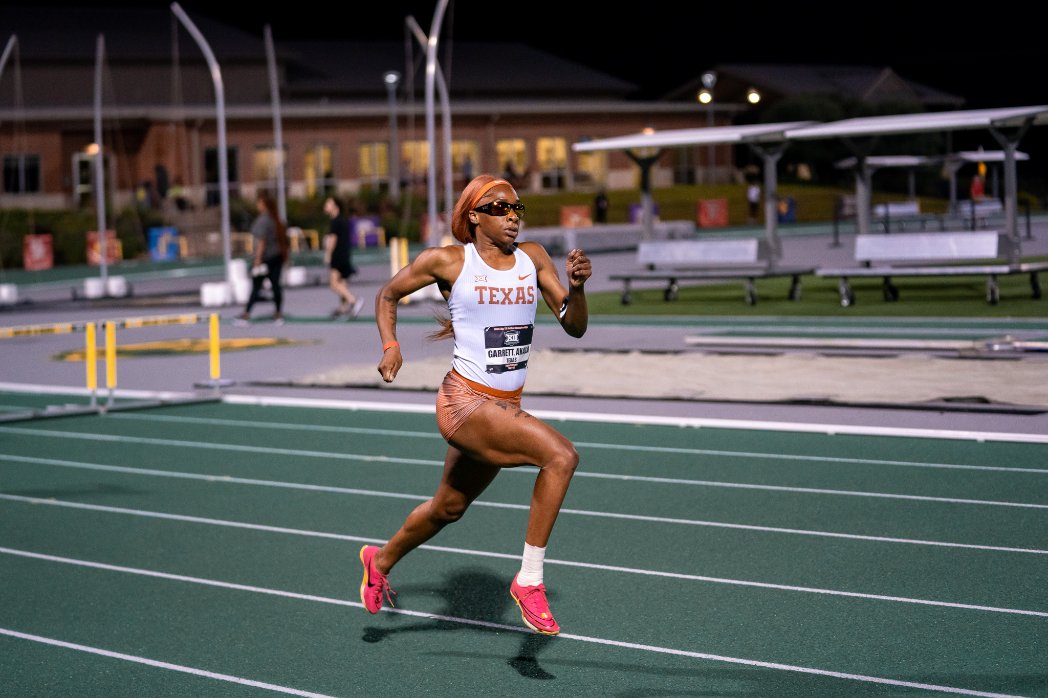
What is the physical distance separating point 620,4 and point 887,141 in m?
41.0

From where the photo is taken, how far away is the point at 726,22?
112 metres

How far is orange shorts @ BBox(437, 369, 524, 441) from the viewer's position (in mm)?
6449

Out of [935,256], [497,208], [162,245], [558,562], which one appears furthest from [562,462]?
[162,245]

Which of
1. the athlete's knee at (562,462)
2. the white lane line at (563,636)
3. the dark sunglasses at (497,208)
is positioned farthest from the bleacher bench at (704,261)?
the athlete's knee at (562,462)

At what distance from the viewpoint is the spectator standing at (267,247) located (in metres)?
23.6

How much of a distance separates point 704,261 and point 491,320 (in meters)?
20.6

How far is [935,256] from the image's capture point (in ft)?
80.0

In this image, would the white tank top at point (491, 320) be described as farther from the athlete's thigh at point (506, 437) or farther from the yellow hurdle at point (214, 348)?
the yellow hurdle at point (214, 348)

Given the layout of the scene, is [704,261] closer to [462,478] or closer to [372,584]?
[372,584]

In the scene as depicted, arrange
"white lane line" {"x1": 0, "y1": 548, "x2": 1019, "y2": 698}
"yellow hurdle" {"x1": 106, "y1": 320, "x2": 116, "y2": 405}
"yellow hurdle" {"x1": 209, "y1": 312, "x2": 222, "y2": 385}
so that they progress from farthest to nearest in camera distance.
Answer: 1. "yellow hurdle" {"x1": 209, "y1": 312, "x2": 222, "y2": 385}
2. "yellow hurdle" {"x1": 106, "y1": 320, "x2": 116, "y2": 405}
3. "white lane line" {"x1": 0, "y1": 548, "x2": 1019, "y2": 698}

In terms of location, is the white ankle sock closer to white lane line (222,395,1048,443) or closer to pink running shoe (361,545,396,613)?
pink running shoe (361,545,396,613)

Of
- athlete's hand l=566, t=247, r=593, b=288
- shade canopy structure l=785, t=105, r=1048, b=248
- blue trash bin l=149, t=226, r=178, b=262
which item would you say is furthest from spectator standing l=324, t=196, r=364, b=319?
blue trash bin l=149, t=226, r=178, b=262

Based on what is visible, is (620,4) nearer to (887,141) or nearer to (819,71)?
(819,71)

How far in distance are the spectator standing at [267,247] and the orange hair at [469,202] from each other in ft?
55.9
